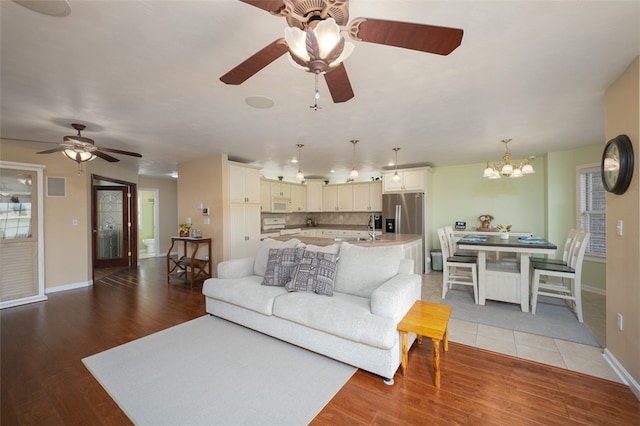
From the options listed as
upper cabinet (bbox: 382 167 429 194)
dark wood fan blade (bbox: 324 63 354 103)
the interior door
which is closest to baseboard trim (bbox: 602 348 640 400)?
dark wood fan blade (bbox: 324 63 354 103)

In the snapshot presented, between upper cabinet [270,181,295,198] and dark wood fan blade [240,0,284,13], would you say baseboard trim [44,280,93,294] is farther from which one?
dark wood fan blade [240,0,284,13]

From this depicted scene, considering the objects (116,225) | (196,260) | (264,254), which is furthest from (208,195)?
(116,225)

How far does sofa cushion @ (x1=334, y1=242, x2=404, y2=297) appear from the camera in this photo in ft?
8.87

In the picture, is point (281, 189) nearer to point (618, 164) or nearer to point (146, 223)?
point (146, 223)

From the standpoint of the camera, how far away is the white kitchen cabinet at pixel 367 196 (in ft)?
22.9

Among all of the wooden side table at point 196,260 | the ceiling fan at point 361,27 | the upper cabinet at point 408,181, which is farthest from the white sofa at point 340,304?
the upper cabinet at point 408,181

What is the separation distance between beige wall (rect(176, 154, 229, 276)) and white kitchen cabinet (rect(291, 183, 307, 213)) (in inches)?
104

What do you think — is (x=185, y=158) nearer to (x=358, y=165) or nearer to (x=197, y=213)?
(x=197, y=213)

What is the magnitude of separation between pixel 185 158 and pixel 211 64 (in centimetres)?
373

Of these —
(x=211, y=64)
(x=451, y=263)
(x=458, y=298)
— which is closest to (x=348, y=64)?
(x=211, y=64)

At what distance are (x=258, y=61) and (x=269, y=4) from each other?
0.36 m

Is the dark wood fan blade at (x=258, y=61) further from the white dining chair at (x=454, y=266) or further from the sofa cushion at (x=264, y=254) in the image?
the white dining chair at (x=454, y=266)

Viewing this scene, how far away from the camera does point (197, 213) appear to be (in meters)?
5.46

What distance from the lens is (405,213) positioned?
5.99 meters
